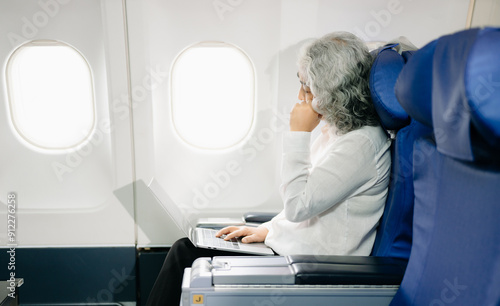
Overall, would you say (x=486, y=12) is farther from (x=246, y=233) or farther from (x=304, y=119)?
(x=246, y=233)

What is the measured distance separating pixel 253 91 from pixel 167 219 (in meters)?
0.90

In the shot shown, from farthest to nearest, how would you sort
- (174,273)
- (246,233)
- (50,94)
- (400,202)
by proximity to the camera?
(50,94), (246,233), (174,273), (400,202)

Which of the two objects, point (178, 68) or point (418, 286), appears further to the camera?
point (178, 68)

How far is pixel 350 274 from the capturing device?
1180 mm

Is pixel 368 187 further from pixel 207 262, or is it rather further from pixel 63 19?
pixel 63 19

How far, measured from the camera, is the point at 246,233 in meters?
1.80

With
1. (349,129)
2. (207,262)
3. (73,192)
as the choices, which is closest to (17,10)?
(73,192)

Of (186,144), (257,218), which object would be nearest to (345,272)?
(257,218)

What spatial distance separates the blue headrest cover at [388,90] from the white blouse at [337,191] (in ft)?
0.48

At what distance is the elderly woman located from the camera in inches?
53.1

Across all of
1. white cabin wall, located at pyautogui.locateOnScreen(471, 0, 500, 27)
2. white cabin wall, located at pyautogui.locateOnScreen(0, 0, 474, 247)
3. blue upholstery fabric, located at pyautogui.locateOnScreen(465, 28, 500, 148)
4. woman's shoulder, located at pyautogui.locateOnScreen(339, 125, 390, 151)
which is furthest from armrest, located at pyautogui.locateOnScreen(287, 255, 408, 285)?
white cabin wall, located at pyautogui.locateOnScreen(471, 0, 500, 27)

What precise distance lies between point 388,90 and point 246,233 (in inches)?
37.6

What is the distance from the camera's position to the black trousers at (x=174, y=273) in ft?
4.88

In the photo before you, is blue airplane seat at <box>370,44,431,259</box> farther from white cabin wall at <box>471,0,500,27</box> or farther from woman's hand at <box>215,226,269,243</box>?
white cabin wall at <box>471,0,500,27</box>
